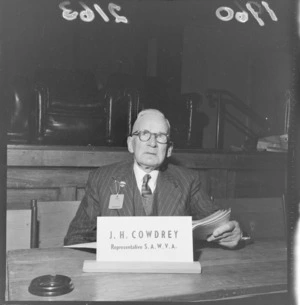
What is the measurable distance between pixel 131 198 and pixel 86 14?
806 millimetres

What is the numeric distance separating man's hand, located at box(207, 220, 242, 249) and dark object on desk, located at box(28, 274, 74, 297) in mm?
557

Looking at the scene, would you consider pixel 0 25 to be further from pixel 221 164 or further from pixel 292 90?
pixel 221 164

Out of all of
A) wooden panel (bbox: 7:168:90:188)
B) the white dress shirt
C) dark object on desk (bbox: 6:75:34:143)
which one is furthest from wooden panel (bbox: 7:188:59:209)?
dark object on desk (bbox: 6:75:34:143)

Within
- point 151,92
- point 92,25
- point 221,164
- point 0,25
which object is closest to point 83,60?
point 92,25

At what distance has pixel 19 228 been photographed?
166 centimetres

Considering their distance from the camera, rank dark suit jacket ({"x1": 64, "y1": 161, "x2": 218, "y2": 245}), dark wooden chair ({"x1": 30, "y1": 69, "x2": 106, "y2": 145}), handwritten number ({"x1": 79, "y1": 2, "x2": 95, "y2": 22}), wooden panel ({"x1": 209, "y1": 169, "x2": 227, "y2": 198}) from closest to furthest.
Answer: handwritten number ({"x1": 79, "y1": 2, "x2": 95, "y2": 22}) → dark suit jacket ({"x1": 64, "y1": 161, "x2": 218, "y2": 245}) → wooden panel ({"x1": 209, "y1": 169, "x2": 227, "y2": 198}) → dark wooden chair ({"x1": 30, "y1": 69, "x2": 106, "y2": 145})

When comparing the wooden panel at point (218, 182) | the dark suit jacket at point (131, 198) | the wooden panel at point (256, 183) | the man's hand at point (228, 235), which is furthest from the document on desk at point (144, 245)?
the wooden panel at point (256, 183)

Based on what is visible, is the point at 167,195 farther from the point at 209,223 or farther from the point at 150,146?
the point at 209,223

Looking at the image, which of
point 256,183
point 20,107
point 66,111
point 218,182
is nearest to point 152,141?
point 218,182

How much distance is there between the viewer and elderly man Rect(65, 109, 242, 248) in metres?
1.79

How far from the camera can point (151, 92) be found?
16.0 feet

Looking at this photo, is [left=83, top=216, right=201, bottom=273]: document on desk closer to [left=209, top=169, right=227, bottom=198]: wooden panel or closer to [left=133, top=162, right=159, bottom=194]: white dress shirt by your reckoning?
[left=133, top=162, right=159, bottom=194]: white dress shirt

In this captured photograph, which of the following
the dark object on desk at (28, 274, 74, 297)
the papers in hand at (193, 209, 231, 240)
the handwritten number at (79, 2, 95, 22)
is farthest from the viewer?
the handwritten number at (79, 2, 95, 22)

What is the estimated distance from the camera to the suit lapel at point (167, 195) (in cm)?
182
